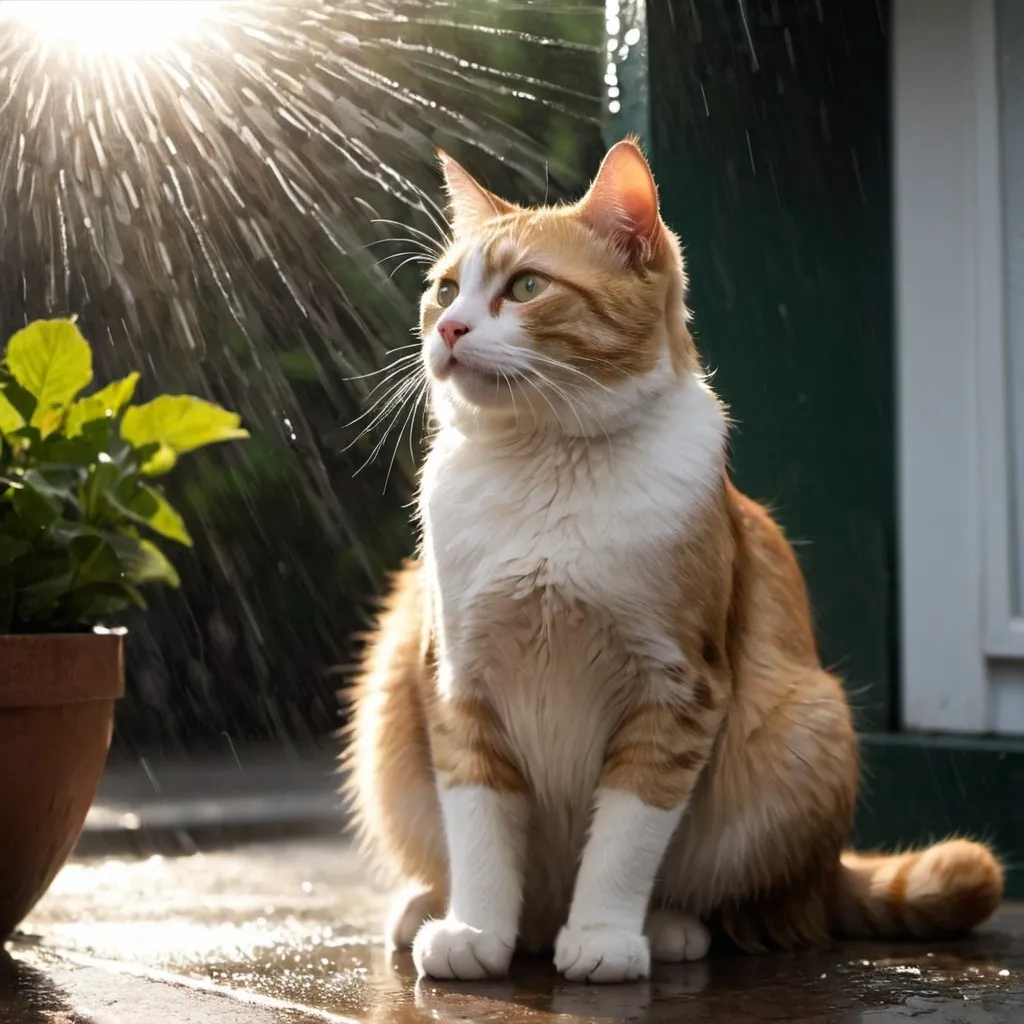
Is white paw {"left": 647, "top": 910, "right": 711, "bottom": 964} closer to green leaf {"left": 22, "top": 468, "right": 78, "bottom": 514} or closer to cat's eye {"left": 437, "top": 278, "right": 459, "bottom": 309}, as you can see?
cat's eye {"left": 437, "top": 278, "right": 459, "bottom": 309}

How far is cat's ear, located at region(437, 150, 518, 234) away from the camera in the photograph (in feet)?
6.09

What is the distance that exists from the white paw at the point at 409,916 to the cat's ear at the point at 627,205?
0.86 metres

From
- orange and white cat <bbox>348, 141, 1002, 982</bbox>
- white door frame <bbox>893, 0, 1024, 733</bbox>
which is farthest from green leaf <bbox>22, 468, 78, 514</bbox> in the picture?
white door frame <bbox>893, 0, 1024, 733</bbox>

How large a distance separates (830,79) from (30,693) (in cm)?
166

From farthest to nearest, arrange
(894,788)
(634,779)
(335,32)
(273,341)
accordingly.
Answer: (273,341), (335,32), (894,788), (634,779)

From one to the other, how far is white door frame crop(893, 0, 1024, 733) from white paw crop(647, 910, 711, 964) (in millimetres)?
779

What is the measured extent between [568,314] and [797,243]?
960 mm

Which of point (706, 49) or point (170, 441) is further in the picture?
point (706, 49)

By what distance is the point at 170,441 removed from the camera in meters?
1.93

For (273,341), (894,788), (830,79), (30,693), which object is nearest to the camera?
(30,693)

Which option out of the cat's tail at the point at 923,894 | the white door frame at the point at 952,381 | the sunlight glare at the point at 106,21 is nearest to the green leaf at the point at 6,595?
the cat's tail at the point at 923,894

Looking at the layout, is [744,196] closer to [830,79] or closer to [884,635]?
[830,79]

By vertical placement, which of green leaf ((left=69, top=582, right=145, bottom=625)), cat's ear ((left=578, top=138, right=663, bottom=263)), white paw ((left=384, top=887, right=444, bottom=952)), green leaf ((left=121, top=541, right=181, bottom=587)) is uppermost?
cat's ear ((left=578, top=138, right=663, bottom=263))

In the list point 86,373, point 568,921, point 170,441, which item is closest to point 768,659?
point 568,921
